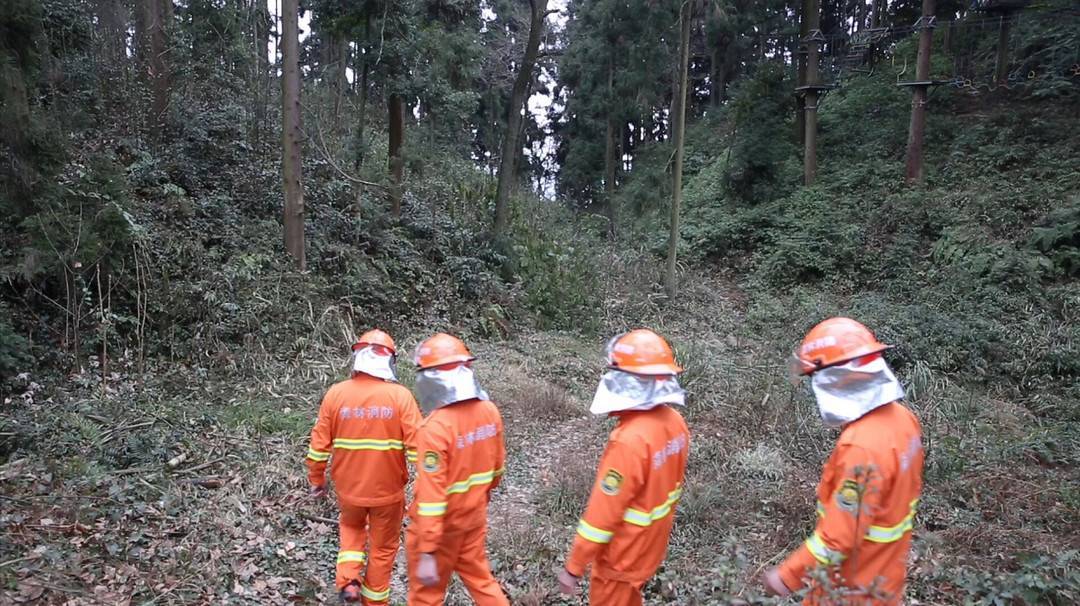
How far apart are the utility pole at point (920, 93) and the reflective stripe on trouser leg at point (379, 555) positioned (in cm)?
1948

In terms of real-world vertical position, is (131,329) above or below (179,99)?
below

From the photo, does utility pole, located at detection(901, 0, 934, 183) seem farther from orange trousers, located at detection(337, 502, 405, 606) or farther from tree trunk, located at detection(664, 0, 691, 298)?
orange trousers, located at detection(337, 502, 405, 606)

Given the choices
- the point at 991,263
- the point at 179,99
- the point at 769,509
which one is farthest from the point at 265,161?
the point at 991,263

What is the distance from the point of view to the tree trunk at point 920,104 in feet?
58.4

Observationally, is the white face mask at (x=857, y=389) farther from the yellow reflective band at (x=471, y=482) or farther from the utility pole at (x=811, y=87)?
the utility pole at (x=811, y=87)

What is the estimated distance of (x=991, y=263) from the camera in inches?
550

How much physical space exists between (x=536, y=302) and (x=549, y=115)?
2532cm

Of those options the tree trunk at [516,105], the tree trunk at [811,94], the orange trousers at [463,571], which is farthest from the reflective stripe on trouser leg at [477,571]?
the tree trunk at [811,94]

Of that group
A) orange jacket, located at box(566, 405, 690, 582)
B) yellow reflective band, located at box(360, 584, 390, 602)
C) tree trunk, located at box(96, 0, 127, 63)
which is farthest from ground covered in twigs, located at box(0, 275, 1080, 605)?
tree trunk, located at box(96, 0, 127, 63)

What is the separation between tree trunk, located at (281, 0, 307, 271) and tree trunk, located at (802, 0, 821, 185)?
53.5 feet

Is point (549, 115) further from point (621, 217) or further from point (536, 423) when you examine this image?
point (536, 423)

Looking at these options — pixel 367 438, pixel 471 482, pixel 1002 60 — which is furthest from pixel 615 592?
pixel 1002 60

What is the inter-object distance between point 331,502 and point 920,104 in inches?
772

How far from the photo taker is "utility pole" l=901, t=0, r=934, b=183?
17.7 metres
